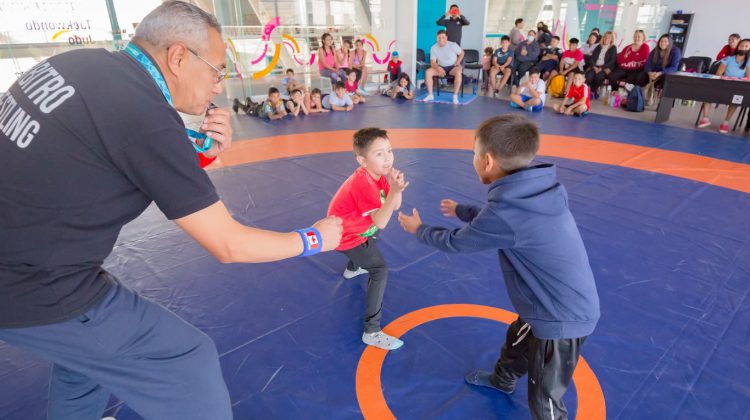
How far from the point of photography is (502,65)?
39.0 feet

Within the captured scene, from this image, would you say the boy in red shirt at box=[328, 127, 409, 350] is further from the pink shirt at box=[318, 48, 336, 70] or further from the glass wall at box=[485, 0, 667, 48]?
the glass wall at box=[485, 0, 667, 48]

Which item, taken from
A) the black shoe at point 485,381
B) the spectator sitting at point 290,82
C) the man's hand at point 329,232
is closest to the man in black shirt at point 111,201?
the man's hand at point 329,232

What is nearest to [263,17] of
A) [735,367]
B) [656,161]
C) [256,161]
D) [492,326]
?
[256,161]

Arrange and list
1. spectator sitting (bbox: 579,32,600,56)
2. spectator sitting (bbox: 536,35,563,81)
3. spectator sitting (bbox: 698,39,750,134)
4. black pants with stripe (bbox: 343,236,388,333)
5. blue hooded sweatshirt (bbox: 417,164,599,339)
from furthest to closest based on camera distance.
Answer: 1. spectator sitting (bbox: 579,32,600,56)
2. spectator sitting (bbox: 536,35,563,81)
3. spectator sitting (bbox: 698,39,750,134)
4. black pants with stripe (bbox: 343,236,388,333)
5. blue hooded sweatshirt (bbox: 417,164,599,339)

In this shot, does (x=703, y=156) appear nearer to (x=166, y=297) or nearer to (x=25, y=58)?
(x=166, y=297)

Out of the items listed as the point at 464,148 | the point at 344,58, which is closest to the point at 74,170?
the point at 464,148

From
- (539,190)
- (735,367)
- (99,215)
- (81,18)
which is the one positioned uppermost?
(81,18)

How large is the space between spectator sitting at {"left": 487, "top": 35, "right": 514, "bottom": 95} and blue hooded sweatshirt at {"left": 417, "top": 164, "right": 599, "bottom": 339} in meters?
10.5

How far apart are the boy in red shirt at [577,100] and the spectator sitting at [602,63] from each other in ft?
7.28

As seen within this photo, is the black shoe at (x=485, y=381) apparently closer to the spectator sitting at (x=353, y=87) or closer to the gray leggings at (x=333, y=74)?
the spectator sitting at (x=353, y=87)

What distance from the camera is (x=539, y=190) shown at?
69.3 inches

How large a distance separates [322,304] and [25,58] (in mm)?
9505

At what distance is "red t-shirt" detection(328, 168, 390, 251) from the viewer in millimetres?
2627

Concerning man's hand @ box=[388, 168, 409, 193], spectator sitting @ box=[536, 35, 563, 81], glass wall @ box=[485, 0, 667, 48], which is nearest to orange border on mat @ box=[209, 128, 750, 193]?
man's hand @ box=[388, 168, 409, 193]
